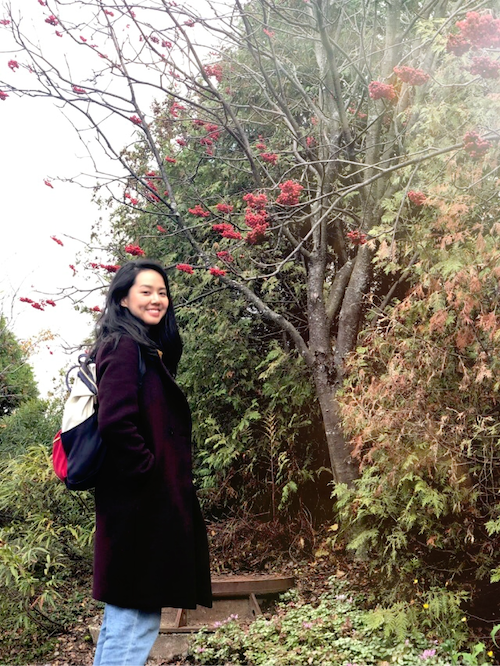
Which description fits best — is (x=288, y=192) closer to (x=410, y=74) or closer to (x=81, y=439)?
(x=410, y=74)

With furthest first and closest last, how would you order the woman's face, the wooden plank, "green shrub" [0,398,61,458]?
"green shrub" [0,398,61,458], the wooden plank, the woman's face

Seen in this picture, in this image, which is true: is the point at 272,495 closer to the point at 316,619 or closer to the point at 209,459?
the point at 209,459

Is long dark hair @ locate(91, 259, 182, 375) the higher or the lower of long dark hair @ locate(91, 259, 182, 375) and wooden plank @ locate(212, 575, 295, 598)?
the higher

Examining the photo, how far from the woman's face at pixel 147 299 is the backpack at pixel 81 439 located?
9.4 inches

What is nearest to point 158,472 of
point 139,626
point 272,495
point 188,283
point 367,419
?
point 139,626

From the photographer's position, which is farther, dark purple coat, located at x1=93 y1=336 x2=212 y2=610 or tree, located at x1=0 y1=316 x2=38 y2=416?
tree, located at x1=0 y1=316 x2=38 y2=416

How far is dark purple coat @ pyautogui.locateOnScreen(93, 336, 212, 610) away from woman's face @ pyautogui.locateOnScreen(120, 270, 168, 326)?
9.2 inches

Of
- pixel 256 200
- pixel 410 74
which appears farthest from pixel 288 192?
pixel 410 74

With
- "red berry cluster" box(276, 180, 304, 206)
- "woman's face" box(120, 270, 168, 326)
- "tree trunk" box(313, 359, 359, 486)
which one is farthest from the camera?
"tree trunk" box(313, 359, 359, 486)

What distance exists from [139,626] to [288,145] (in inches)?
229

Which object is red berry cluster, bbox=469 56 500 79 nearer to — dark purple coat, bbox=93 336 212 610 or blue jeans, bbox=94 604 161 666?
dark purple coat, bbox=93 336 212 610

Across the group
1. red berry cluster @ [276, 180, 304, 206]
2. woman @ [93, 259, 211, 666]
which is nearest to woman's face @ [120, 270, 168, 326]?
woman @ [93, 259, 211, 666]

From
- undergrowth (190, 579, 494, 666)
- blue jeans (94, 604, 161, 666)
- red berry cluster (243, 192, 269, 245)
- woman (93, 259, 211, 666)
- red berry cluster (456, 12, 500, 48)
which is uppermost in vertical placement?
red berry cluster (456, 12, 500, 48)

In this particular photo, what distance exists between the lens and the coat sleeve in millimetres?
2156
